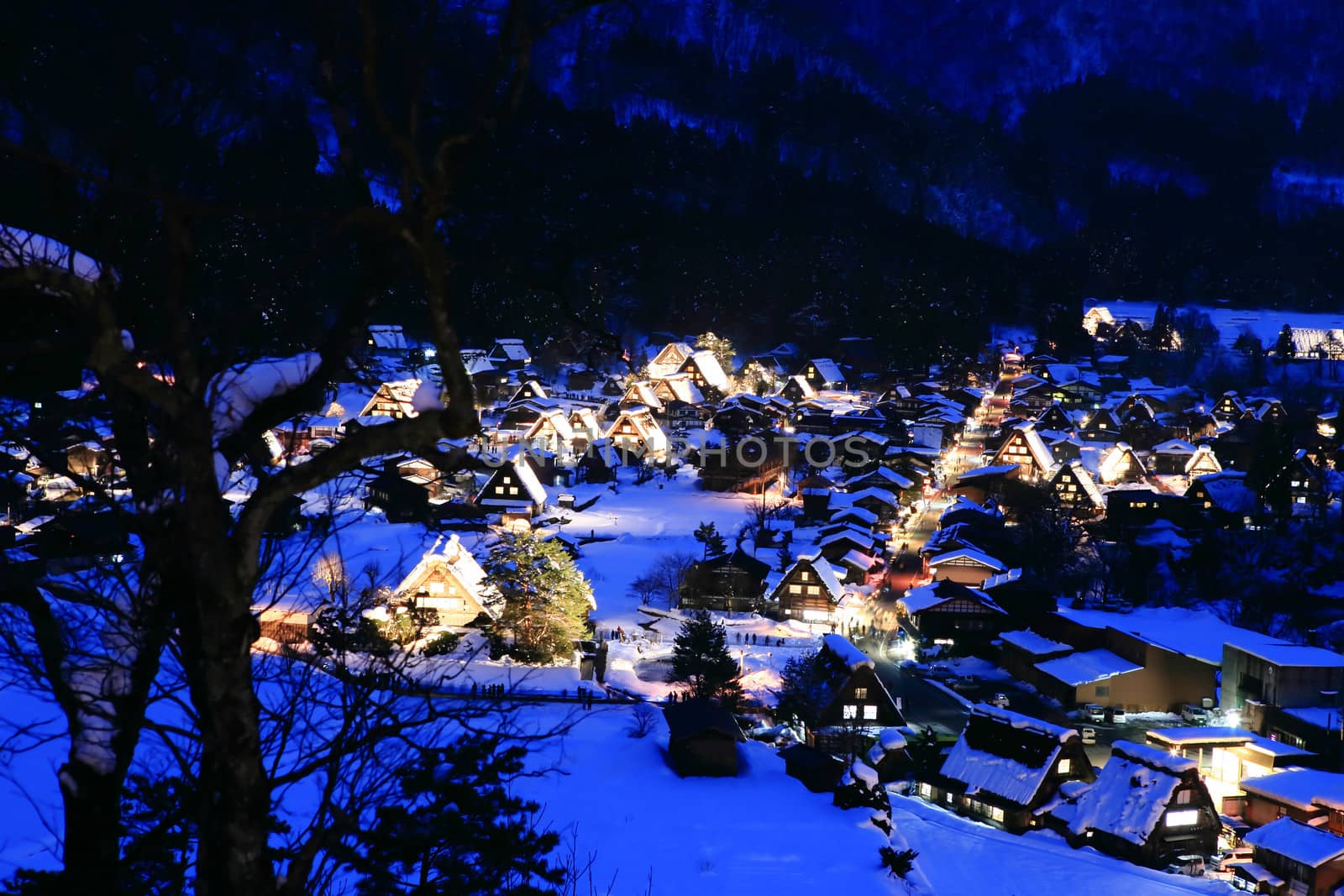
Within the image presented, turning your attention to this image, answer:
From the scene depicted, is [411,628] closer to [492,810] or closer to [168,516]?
[492,810]

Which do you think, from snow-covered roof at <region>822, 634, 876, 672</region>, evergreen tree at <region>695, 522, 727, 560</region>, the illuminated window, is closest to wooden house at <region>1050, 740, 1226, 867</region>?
the illuminated window

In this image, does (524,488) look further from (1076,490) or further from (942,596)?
(1076,490)

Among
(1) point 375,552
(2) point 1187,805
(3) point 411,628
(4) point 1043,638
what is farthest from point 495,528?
(2) point 1187,805

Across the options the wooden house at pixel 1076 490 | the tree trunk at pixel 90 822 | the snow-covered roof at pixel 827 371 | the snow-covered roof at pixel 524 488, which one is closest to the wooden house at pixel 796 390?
the snow-covered roof at pixel 827 371

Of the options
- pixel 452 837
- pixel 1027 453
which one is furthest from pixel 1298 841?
pixel 1027 453

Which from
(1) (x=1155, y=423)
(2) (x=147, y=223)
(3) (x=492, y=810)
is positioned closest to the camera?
(2) (x=147, y=223)

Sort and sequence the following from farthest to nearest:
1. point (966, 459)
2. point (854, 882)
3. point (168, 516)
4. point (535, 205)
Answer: point (966, 459) < point (854, 882) < point (535, 205) < point (168, 516)
